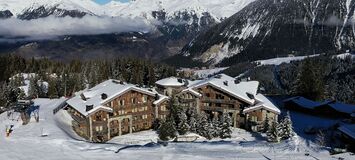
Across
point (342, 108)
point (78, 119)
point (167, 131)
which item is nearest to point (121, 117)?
point (78, 119)

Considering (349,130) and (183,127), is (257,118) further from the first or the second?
(349,130)

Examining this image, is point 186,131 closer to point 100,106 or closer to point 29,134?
point 100,106

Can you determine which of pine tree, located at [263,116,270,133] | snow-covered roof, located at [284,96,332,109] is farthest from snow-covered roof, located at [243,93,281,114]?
snow-covered roof, located at [284,96,332,109]

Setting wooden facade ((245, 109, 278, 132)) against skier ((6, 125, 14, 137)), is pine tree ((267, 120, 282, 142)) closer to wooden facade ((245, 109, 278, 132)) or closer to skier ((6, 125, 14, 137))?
wooden facade ((245, 109, 278, 132))

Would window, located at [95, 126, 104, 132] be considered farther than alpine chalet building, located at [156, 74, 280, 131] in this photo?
No

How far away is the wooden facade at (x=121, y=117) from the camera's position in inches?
3777

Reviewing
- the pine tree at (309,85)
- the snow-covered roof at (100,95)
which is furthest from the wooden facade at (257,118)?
the pine tree at (309,85)

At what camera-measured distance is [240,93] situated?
105375 millimetres

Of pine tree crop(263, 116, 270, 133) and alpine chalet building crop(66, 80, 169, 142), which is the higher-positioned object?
alpine chalet building crop(66, 80, 169, 142)

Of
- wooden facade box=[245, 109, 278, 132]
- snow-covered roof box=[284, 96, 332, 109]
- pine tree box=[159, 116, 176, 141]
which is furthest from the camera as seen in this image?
snow-covered roof box=[284, 96, 332, 109]

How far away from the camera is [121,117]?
101 meters

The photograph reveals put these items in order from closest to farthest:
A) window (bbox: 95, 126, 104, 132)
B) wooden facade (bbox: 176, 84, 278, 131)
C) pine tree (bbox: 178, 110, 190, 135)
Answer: pine tree (bbox: 178, 110, 190, 135) < window (bbox: 95, 126, 104, 132) < wooden facade (bbox: 176, 84, 278, 131)

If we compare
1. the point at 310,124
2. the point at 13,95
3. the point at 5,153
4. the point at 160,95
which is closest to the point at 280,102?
the point at 310,124

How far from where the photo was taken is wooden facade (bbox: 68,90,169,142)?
95938 mm
